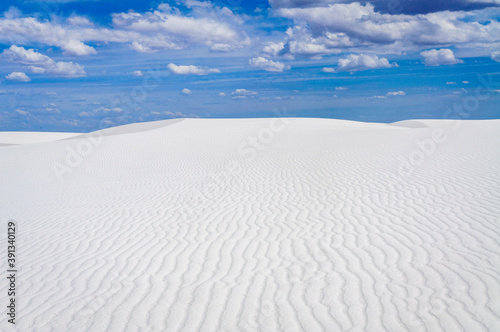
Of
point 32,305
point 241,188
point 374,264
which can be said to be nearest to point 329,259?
point 374,264

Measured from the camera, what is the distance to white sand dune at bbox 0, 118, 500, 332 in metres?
4.29

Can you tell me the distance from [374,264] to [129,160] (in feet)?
51.5

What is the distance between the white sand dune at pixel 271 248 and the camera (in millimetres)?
4285

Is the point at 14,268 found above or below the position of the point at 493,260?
below

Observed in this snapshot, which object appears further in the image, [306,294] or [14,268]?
[14,268]

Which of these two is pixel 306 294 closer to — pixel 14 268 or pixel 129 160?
pixel 14 268

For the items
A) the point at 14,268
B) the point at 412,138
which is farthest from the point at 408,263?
the point at 412,138

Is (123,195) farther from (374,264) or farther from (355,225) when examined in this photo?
(374,264)

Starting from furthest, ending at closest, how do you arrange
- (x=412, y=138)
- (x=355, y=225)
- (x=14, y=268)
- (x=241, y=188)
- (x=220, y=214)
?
(x=412, y=138)
(x=241, y=188)
(x=220, y=214)
(x=355, y=225)
(x=14, y=268)

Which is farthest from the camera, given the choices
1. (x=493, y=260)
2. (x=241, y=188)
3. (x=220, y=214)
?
(x=241, y=188)

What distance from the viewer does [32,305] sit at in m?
4.83

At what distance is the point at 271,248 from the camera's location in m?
6.28

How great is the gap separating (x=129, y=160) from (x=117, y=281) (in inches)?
573

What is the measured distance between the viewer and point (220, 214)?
847 centimetres
